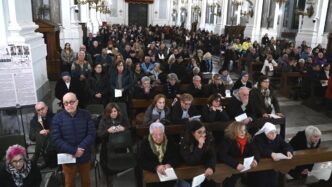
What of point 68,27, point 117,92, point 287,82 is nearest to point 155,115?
point 117,92

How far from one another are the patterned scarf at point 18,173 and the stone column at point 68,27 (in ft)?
32.1

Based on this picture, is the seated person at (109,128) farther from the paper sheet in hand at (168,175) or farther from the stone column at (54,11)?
the stone column at (54,11)

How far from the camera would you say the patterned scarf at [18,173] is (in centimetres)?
339

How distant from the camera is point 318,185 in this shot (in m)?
4.61

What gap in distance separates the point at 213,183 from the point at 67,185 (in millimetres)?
1936

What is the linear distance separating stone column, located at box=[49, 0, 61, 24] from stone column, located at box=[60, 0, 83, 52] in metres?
0.25

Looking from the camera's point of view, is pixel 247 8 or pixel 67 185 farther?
pixel 247 8

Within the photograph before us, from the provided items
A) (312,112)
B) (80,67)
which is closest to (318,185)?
(312,112)

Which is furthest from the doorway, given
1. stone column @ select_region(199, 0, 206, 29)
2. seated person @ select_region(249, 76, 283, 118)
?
seated person @ select_region(249, 76, 283, 118)

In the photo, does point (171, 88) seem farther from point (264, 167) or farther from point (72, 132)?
point (72, 132)

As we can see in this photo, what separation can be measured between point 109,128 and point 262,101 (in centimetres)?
303

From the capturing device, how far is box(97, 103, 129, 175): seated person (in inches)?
175

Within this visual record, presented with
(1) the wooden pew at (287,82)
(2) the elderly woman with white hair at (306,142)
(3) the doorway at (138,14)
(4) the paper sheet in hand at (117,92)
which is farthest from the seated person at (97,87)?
(3) the doorway at (138,14)

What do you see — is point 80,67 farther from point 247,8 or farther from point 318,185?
point 247,8
